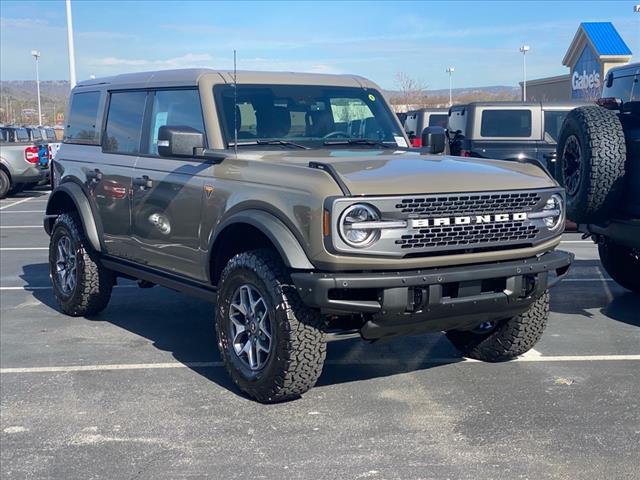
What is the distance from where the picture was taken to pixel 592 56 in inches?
1318

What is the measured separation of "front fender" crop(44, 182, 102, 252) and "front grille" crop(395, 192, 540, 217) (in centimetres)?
339

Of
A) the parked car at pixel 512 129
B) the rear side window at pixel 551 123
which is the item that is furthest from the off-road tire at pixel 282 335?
the rear side window at pixel 551 123

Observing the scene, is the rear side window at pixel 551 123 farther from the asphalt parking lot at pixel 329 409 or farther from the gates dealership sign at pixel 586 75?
the gates dealership sign at pixel 586 75

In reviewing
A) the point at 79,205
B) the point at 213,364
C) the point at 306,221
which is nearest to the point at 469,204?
the point at 306,221

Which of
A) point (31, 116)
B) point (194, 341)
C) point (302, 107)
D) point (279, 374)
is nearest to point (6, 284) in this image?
point (194, 341)

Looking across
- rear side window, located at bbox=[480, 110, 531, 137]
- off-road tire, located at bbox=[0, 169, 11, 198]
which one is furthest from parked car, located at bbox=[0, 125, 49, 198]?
rear side window, located at bbox=[480, 110, 531, 137]

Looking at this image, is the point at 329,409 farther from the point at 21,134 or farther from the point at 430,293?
the point at 21,134

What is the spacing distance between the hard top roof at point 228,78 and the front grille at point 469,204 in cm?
205

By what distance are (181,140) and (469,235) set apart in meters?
1.95

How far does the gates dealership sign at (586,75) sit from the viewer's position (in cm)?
3203

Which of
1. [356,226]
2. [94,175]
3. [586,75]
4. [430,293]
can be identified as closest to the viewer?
[356,226]

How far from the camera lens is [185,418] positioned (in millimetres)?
4773

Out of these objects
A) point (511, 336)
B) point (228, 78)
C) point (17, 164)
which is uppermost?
point (228, 78)

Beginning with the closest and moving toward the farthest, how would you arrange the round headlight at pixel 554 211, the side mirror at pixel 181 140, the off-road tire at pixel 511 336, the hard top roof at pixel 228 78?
the round headlight at pixel 554 211
the side mirror at pixel 181 140
the off-road tire at pixel 511 336
the hard top roof at pixel 228 78
